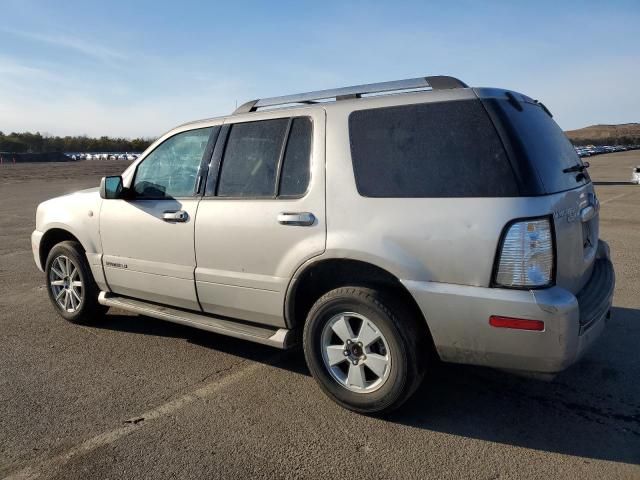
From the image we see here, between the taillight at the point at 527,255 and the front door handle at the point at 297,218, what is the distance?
119 centimetres

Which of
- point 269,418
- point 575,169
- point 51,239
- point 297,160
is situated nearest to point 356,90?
point 297,160

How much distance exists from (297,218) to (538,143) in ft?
4.93

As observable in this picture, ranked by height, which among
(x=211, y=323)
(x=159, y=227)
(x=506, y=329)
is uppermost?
(x=159, y=227)

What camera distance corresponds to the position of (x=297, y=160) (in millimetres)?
3562

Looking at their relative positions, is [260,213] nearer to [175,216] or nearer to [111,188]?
[175,216]

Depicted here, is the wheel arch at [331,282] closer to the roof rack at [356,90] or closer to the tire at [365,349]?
the tire at [365,349]

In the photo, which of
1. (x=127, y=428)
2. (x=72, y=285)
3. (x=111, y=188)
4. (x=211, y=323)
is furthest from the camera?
(x=72, y=285)

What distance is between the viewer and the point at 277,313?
362 centimetres

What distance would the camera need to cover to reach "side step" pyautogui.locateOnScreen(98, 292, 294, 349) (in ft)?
11.9

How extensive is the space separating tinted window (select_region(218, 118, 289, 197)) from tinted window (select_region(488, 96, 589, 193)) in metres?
1.49

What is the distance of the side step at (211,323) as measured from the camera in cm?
362

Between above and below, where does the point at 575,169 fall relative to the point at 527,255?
above

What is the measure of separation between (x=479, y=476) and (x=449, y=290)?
0.95 metres

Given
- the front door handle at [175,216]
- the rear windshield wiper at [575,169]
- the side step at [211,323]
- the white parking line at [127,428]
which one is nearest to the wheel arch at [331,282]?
the side step at [211,323]
